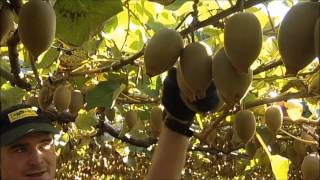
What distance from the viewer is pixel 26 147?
1664 millimetres

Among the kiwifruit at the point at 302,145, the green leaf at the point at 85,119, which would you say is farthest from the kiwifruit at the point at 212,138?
the green leaf at the point at 85,119

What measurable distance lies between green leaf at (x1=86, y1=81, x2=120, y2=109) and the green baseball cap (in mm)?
184

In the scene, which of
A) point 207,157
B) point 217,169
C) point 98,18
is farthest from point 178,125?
point 217,169

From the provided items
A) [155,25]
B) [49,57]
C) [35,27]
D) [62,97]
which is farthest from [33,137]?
[35,27]

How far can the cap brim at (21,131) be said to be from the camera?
1.63m

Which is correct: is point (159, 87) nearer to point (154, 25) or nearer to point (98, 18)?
point (154, 25)

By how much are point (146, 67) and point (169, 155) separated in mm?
526

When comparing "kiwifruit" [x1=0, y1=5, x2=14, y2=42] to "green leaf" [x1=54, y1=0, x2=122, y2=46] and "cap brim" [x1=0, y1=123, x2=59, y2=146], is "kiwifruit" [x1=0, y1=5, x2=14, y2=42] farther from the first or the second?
"cap brim" [x1=0, y1=123, x2=59, y2=146]

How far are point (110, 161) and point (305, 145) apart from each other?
8.43 feet

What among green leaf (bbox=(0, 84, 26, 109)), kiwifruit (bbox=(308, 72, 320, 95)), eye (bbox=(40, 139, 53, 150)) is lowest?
green leaf (bbox=(0, 84, 26, 109))

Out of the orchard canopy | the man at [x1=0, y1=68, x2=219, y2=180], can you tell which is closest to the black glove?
the man at [x1=0, y1=68, x2=219, y2=180]

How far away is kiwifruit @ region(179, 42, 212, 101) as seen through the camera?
3.03 feet

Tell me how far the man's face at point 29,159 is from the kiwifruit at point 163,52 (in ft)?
2.38

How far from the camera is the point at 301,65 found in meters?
0.80
